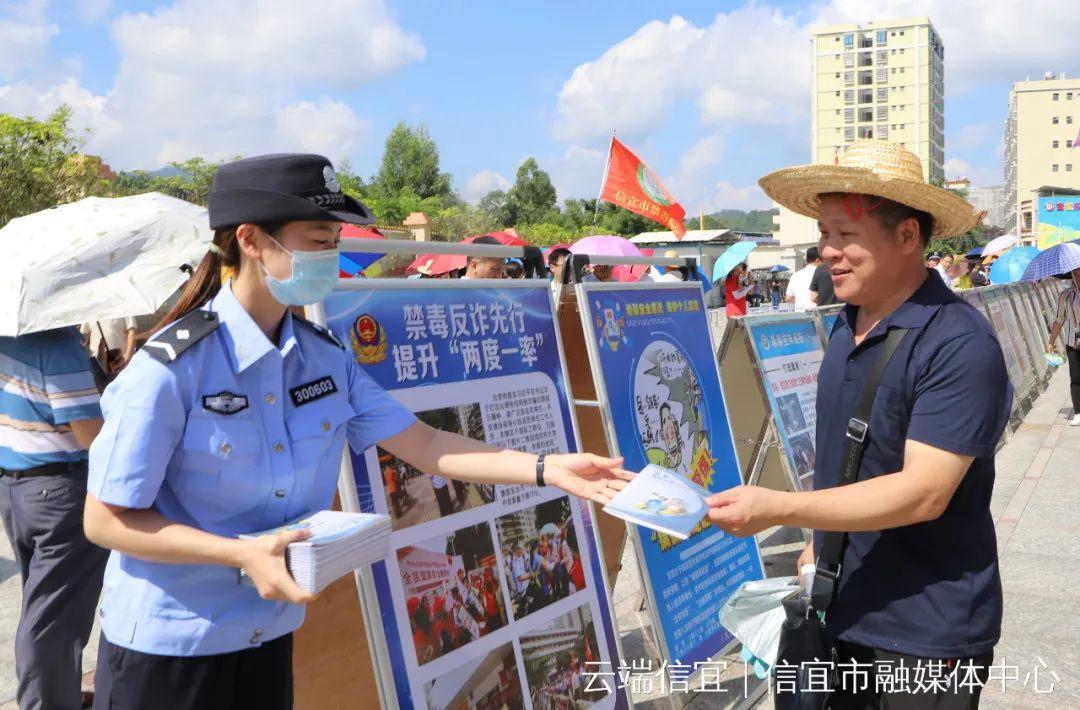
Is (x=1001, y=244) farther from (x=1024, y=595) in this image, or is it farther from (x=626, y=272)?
(x=1024, y=595)

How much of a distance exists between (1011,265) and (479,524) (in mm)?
14212

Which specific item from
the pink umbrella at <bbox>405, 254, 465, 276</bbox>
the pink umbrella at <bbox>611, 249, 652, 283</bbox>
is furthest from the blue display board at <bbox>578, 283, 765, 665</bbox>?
the pink umbrella at <bbox>611, 249, 652, 283</bbox>

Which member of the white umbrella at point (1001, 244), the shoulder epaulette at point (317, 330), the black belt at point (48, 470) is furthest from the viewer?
the white umbrella at point (1001, 244)

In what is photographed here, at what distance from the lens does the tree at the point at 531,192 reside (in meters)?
73.5

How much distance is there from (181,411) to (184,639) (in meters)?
0.45

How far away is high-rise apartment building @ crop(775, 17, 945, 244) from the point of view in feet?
388

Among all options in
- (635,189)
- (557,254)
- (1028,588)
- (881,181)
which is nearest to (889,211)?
(881,181)

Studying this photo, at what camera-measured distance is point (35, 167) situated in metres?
15.1

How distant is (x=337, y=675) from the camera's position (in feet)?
8.78

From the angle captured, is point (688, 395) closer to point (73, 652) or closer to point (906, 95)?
point (73, 652)

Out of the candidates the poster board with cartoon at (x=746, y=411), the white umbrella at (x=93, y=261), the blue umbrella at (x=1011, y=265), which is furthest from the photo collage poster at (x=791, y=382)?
the blue umbrella at (x=1011, y=265)

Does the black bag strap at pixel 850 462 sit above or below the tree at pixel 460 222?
below

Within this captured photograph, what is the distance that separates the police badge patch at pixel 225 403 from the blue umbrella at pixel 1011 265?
48.6 feet

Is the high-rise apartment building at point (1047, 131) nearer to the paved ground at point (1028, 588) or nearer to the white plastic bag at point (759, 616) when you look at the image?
the paved ground at point (1028, 588)
